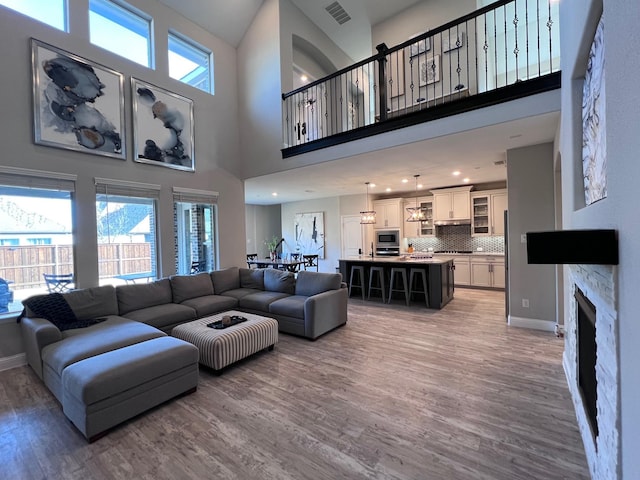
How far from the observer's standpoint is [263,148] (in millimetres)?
5863

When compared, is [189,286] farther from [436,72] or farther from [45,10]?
[436,72]

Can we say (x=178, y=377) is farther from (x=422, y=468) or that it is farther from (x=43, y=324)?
(x=422, y=468)

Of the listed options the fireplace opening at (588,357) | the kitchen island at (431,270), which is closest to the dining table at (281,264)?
the kitchen island at (431,270)

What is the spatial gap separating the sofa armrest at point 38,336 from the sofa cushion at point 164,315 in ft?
2.82

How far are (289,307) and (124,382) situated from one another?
2254mm

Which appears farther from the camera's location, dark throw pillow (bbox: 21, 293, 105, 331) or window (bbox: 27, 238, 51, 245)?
window (bbox: 27, 238, 51, 245)

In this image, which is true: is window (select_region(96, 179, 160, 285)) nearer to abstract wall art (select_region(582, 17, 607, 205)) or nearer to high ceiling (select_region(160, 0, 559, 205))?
high ceiling (select_region(160, 0, 559, 205))

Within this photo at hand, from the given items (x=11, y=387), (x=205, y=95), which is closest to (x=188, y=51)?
(x=205, y=95)

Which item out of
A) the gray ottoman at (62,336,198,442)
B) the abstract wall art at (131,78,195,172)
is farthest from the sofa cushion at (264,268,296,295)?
the abstract wall art at (131,78,195,172)

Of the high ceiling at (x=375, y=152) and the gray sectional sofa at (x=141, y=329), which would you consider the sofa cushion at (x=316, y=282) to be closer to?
the gray sectional sofa at (x=141, y=329)

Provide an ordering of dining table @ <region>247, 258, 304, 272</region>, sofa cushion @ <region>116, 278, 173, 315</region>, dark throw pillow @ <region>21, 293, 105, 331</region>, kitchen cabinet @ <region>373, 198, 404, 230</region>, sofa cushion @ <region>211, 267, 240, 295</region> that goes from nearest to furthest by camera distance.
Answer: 1. dark throw pillow @ <region>21, 293, 105, 331</region>
2. sofa cushion @ <region>116, 278, 173, 315</region>
3. sofa cushion @ <region>211, 267, 240, 295</region>
4. dining table @ <region>247, 258, 304, 272</region>
5. kitchen cabinet @ <region>373, 198, 404, 230</region>

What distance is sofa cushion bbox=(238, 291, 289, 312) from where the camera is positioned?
457 cm

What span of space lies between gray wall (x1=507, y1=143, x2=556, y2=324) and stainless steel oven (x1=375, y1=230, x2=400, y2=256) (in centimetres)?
418

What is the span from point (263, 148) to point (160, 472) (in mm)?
5229
